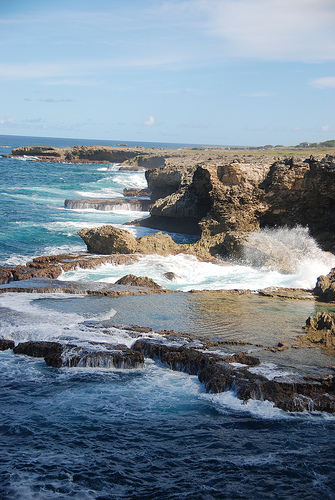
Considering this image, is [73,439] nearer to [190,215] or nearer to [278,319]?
[278,319]

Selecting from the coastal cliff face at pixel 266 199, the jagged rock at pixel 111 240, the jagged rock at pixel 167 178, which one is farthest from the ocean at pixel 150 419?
the jagged rock at pixel 167 178

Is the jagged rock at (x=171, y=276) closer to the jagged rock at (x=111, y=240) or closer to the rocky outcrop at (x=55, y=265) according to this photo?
the rocky outcrop at (x=55, y=265)

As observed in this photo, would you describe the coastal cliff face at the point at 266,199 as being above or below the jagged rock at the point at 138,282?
above

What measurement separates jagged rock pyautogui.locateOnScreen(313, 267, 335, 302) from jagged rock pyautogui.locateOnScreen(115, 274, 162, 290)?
19.4ft

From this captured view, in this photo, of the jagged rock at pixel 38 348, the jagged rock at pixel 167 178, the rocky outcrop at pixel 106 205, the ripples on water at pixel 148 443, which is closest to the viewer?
the ripples on water at pixel 148 443

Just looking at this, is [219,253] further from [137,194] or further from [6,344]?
[137,194]

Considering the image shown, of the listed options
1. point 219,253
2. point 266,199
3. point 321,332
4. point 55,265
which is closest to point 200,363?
point 321,332

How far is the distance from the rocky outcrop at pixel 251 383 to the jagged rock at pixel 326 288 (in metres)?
7.07

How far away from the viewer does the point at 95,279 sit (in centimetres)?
1925

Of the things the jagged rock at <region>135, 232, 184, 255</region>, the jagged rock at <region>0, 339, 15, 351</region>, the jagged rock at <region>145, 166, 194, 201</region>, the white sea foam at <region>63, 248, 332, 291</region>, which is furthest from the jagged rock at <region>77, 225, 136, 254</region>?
the jagged rock at <region>0, 339, 15, 351</region>

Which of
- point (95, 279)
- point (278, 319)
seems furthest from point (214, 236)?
point (278, 319)

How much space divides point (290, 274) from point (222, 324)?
8103mm

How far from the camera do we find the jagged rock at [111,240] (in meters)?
22.1

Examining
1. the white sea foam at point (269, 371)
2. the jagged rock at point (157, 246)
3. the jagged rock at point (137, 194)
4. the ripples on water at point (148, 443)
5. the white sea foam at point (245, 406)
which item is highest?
the jagged rock at point (137, 194)
